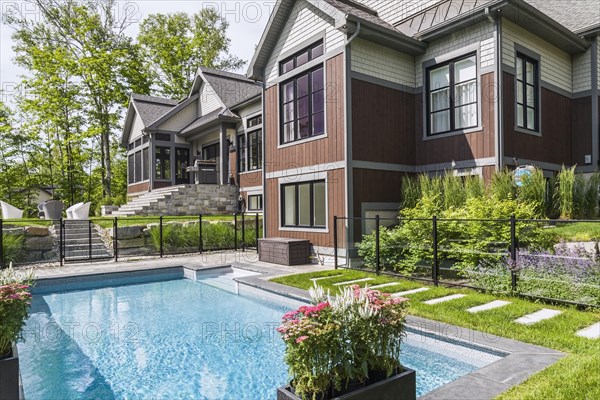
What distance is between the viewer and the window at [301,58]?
1118cm

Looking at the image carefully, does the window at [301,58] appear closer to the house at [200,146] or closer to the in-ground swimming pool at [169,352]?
the house at [200,146]

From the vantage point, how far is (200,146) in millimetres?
23375

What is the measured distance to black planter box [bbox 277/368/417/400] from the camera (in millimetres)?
2668

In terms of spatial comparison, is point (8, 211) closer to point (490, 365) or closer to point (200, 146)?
point (200, 146)

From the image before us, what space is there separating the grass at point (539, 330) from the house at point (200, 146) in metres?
11.7

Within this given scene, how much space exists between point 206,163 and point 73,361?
15.0 meters

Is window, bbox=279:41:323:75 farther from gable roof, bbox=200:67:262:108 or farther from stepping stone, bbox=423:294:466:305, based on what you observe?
gable roof, bbox=200:67:262:108

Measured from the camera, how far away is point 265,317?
268 inches

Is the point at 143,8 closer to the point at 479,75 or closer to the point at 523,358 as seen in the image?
the point at 479,75

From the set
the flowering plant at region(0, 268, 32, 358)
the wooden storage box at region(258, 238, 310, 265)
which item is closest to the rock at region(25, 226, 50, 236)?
the wooden storage box at region(258, 238, 310, 265)

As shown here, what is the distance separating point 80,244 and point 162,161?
11046 millimetres

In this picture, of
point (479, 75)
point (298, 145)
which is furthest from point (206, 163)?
point (479, 75)

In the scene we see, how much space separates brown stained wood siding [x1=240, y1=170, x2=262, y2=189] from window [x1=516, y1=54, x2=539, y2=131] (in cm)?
1068

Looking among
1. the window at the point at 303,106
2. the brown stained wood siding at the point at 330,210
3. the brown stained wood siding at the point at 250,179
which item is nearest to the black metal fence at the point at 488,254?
the brown stained wood siding at the point at 330,210
